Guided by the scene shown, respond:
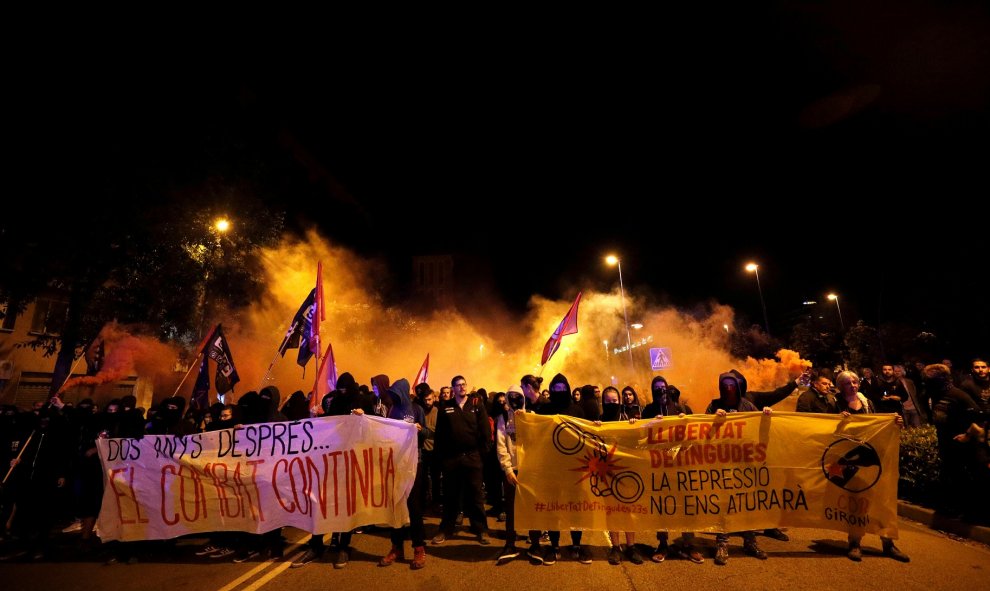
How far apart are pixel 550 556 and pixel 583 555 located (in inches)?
14.5

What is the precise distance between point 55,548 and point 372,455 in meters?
4.62

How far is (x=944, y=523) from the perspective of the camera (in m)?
6.12

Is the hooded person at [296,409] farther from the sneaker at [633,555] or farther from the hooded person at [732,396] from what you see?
the hooded person at [732,396]

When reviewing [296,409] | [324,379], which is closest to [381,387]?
[296,409]

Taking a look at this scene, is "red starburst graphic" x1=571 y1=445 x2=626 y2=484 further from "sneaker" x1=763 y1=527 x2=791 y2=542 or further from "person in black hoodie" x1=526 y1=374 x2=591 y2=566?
"sneaker" x1=763 y1=527 x2=791 y2=542

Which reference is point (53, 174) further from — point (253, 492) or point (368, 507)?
point (368, 507)

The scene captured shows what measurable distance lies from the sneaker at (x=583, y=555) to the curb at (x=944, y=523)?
458cm

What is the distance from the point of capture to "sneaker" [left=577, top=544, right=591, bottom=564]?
5180 millimetres

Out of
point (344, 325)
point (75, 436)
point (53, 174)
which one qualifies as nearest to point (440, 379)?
point (344, 325)

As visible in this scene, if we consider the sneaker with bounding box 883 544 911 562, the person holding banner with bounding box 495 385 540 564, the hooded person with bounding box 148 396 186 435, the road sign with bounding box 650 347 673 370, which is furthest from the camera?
the road sign with bounding box 650 347 673 370

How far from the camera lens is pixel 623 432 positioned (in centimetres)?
558

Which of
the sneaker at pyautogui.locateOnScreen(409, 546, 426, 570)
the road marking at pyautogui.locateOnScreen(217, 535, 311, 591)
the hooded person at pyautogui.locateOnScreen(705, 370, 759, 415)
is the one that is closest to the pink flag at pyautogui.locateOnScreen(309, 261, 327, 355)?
the road marking at pyautogui.locateOnScreen(217, 535, 311, 591)

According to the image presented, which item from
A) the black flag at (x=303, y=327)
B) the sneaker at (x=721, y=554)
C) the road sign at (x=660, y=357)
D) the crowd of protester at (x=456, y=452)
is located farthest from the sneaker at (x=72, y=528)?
the road sign at (x=660, y=357)

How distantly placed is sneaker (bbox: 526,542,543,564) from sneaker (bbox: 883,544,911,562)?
365cm
